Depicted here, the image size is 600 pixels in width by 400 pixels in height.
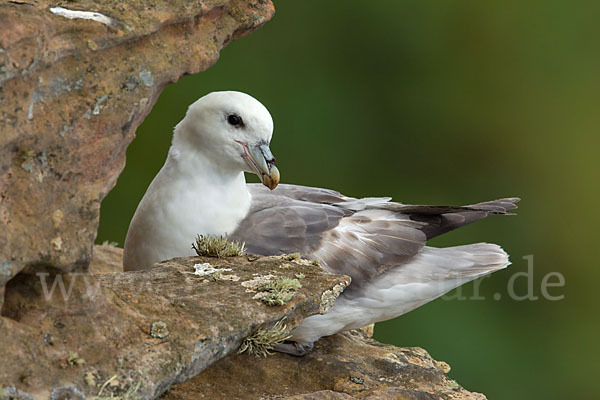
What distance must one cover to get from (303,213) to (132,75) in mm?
1375

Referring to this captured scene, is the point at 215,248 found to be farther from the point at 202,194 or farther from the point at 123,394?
the point at 123,394

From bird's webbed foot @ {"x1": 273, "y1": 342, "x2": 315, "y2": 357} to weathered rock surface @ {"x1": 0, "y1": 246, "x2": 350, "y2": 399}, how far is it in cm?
46

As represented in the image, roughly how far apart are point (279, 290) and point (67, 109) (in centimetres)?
81

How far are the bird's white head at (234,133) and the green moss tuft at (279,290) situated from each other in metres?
0.72

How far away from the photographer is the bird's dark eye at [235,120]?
332 cm

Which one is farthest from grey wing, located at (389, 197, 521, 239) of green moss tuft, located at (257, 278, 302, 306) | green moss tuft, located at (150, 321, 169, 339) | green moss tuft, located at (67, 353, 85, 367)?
green moss tuft, located at (67, 353, 85, 367)

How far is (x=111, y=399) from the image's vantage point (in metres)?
2.05

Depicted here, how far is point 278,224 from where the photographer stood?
344cm

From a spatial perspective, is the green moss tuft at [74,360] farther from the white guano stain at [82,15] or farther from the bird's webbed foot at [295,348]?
the bird's webbed foot at [295,348]

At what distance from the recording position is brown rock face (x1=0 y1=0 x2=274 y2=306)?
1977 millimetres

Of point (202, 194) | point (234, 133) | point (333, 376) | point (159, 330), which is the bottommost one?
Answer: point (333, 376)

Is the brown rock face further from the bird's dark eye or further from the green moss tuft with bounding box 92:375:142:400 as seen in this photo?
the bird's dark eye

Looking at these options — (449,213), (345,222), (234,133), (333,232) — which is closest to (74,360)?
(234,133)

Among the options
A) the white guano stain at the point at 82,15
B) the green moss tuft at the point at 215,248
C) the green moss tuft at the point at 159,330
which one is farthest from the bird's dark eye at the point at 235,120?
the green moss tuft at the point at 159,330
